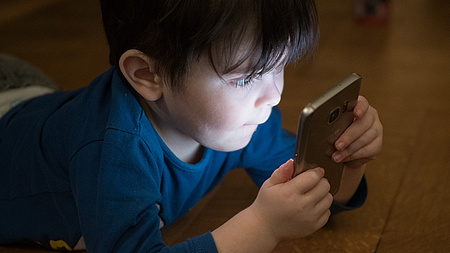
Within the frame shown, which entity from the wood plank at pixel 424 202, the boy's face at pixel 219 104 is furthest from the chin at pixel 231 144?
the wood plank at pixel 424 202

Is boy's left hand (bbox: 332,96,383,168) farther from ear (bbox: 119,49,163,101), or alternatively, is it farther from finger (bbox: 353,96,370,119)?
ear (bbox: 119,49,163,101)

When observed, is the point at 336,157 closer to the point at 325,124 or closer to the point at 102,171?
the point at 325,124

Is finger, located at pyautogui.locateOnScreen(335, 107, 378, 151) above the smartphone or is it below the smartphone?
below

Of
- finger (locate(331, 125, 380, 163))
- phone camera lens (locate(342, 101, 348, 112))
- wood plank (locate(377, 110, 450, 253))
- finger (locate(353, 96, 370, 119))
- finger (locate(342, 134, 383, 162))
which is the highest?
phone camera lens (locate(342, 101, 348, 112))

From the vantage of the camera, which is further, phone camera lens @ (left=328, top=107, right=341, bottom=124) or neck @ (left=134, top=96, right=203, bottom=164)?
neck @ (left=134, top=96, right=203, bottom=164)

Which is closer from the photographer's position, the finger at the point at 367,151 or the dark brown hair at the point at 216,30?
the dark brown hair at the point at 216,30

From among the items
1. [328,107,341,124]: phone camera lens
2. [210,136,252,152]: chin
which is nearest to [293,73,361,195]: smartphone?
[328,107,341,124]: phone camera lens

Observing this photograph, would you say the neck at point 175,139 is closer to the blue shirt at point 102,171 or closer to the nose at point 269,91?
the blue shirt at point 102,171

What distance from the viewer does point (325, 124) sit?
1.55 ft

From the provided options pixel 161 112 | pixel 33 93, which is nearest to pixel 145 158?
pixel 161 112

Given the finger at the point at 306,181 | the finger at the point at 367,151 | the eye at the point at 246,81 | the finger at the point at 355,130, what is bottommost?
the finger at the point at 367,151

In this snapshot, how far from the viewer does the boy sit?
47 centimetres

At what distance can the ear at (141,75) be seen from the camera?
0.52 m

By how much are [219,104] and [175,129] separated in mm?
113
